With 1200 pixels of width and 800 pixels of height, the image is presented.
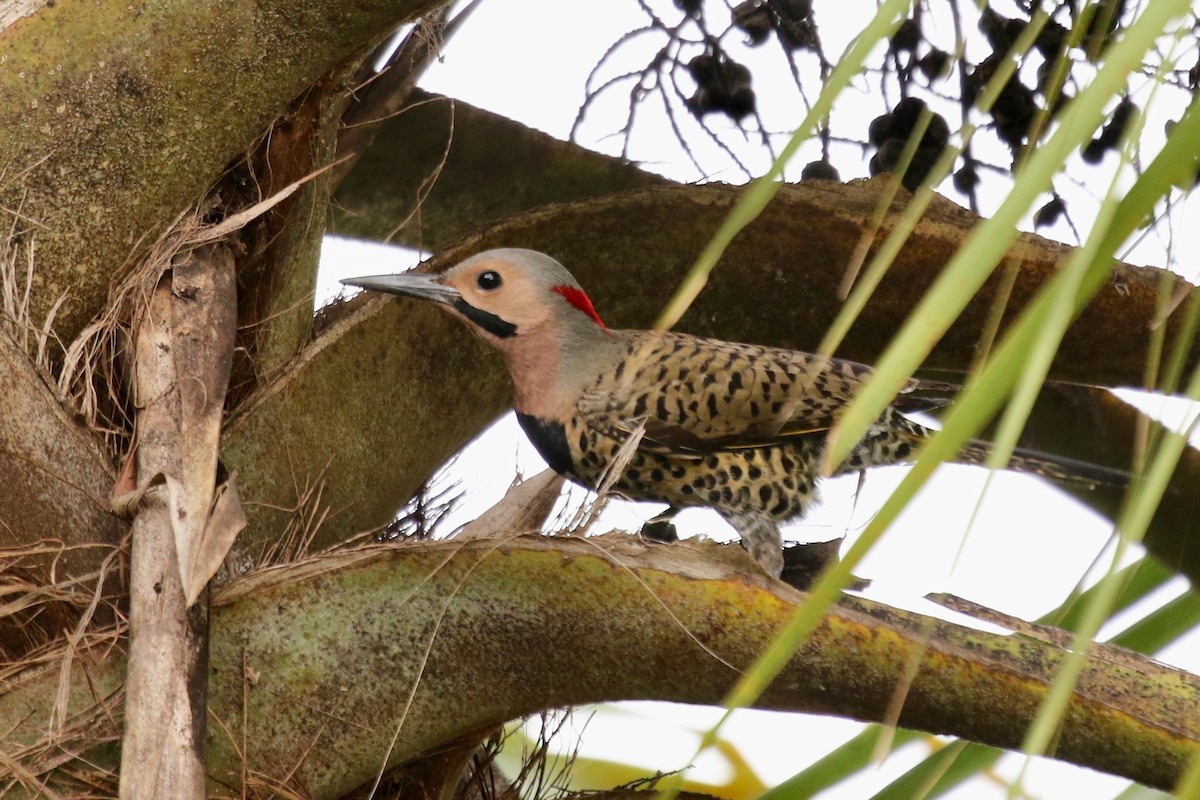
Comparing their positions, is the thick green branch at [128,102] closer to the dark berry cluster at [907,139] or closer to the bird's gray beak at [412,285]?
the bird's gray beak at [412,285]

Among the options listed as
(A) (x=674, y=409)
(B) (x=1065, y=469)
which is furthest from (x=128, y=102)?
(B) (x=1065, y=469)

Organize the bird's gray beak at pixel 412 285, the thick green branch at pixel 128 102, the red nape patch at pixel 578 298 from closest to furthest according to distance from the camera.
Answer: the thick green branch at pixel 128 102 < the bird's gray beak at pixel 412 285 < the red nape patch at pixel 578 298

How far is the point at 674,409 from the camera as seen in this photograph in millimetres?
2580

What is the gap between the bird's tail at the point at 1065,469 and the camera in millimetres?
2387

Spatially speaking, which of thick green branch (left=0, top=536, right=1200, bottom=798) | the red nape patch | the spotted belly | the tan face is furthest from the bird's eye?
thick green branch (left=0, top=536, right=1200, bottom=798)

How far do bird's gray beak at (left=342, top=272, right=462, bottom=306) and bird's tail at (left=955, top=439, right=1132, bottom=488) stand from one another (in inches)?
36.2

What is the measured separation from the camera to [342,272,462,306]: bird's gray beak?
2.17m

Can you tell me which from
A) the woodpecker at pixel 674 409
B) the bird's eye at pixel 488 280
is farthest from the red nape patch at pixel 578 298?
the bird's eye at pixel 488 280

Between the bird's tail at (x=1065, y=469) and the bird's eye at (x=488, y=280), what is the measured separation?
0.86 m

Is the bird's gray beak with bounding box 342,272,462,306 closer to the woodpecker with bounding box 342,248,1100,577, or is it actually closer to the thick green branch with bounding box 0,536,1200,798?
the woodpecker with bounding box 342,248,1100,577

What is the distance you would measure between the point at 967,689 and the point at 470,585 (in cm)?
58

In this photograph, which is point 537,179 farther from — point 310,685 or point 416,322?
point 310,685

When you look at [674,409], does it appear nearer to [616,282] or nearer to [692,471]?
[692,471]

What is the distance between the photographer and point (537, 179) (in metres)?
2.54
